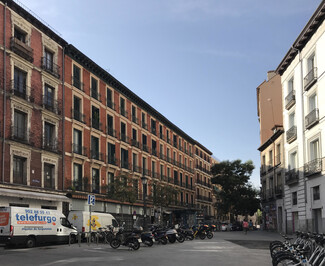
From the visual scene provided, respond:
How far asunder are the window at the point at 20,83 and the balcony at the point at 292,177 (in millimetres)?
20774

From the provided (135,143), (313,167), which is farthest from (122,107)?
(313,167)

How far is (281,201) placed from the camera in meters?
44.1

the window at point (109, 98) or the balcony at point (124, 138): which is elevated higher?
the window at point (109, 98)


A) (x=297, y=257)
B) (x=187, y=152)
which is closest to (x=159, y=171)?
(x=187, y=152)

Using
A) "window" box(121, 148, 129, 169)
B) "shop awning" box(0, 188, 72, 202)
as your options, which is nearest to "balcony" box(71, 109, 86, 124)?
"shop awning" box(0, 188, 72, 202)

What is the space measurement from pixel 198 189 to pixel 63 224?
184 feet

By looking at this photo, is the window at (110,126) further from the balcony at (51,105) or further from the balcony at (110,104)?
the balcony at (51,105)

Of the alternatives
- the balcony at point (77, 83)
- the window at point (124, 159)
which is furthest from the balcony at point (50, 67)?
the window at point (124, 159)

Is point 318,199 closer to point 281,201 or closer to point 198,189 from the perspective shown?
point 281,201

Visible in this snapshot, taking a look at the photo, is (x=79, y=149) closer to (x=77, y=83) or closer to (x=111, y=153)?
(x=77, y=83)

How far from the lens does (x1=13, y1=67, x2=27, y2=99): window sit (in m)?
29.9

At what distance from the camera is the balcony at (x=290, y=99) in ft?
109

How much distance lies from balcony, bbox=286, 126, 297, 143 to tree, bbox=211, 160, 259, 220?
30837 mm

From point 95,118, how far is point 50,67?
805 cm
